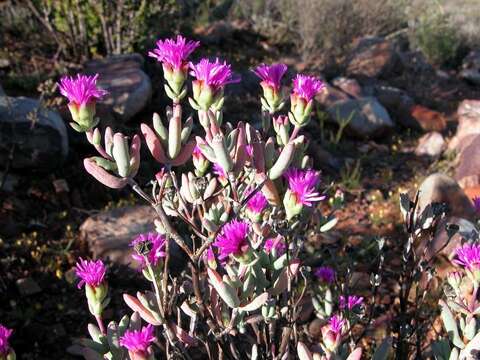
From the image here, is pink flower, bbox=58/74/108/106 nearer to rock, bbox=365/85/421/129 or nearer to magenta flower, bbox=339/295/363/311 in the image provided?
magenta flower, bbox=339/295/363/311

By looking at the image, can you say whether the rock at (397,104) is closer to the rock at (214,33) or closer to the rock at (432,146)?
the rock at (432,146)

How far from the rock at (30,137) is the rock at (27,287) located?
3.21ft

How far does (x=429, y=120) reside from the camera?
5.15 m

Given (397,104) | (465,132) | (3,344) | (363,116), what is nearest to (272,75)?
(3,344)

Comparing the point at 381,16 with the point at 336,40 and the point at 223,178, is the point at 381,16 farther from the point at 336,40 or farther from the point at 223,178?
the point at 223,178

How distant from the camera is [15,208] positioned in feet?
10.5

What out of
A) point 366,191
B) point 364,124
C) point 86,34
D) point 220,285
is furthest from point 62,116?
point 220,285

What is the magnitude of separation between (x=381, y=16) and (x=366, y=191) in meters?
4.16

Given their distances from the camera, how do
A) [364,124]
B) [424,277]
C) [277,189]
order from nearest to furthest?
[277,189]
[424,277]
[364,124]

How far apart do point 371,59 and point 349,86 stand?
119 cm

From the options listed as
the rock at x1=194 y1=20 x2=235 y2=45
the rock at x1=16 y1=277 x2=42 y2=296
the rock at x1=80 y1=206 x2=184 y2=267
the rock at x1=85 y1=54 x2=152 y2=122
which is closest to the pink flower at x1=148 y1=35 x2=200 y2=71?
the rock at x1=80 y1=206 x2=184 y2=267

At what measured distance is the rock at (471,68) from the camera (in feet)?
23.6

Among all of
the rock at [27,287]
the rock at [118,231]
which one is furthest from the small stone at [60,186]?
the rock at [27,287]

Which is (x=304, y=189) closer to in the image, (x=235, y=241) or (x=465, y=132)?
(x=235, y=241)
